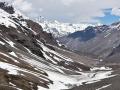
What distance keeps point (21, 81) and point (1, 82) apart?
10926 mm

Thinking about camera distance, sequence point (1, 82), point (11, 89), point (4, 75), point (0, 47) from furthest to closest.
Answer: point (0, 47), point (4, 75), point (1, 82), point (11, 89)

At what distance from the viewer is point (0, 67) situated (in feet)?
365

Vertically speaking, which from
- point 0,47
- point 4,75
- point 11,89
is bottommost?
point 11,89

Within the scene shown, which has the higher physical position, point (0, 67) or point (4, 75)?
point (0, 67)

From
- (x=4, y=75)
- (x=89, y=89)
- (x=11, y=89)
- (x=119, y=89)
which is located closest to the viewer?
(x=11, y=89)

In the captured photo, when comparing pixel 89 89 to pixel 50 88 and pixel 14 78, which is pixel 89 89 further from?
pixel 14 78

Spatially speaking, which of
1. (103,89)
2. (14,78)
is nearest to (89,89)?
(103,89)

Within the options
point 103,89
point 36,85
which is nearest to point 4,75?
point 36,85

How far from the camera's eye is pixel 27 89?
307 feet

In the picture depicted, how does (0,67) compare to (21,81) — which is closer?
(21,81)

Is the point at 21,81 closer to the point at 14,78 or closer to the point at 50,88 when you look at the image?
the point at 14,78

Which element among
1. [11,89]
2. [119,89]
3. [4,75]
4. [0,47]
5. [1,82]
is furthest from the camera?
[0,47]

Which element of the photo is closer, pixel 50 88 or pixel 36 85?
pixel 36 85

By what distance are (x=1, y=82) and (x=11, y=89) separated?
723 cm
